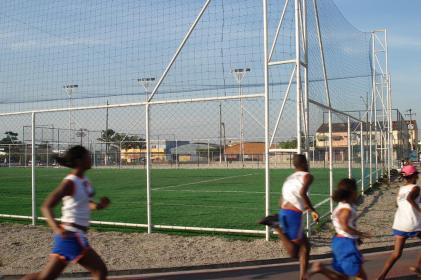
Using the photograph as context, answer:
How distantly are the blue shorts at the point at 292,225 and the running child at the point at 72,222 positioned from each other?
2356 millimetres

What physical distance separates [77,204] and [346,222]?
109 inches

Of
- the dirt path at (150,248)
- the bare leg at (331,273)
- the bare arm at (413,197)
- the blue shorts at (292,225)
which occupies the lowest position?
the dirt path at (150,248)

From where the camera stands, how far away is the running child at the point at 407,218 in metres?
6.79

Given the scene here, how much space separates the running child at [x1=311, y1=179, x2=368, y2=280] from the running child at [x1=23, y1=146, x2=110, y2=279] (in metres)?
2.38

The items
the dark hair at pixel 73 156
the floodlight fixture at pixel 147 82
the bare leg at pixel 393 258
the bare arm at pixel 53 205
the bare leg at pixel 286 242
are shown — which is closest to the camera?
the bare arm at pixel 53 205

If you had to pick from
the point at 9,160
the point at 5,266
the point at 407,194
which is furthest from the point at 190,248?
the point at 9,160

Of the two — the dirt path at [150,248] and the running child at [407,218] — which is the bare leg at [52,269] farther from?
the running child at [407,218]

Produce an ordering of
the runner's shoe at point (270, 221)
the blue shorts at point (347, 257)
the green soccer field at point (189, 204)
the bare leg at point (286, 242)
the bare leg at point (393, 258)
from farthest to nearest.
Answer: the green soccer field at point (189, 204) → the bare leg at point (393, 258) → the runner's shoe at point (270, 221) → the bare leg at point (286, 242) → the blue shorts at point (347, 257)

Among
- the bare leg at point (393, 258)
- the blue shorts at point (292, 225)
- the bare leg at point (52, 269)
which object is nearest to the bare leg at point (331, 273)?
the blue shorts at point (292, 225)

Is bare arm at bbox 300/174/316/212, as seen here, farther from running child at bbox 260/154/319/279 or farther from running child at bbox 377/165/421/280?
running child at bbox 377/165/421/280

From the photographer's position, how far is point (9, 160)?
47.0 metres

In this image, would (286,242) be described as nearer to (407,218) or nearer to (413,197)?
(407,218)

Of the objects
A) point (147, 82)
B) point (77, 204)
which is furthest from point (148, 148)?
point (77, 204)

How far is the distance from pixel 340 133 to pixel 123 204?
8.19 m
